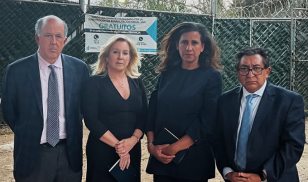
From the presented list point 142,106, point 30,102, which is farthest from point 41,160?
point 142,106

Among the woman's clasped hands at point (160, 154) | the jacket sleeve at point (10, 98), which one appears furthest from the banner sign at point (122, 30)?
the woman's clasped hands at point (160, 154)

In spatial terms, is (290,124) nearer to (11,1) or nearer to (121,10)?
(121,10)

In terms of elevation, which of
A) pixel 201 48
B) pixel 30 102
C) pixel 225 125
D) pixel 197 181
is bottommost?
pixel 197 181

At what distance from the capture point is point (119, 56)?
2852mm

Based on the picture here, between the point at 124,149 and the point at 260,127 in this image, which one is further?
the point at 124,149

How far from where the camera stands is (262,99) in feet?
8.10

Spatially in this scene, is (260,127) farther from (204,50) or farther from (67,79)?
(67,79)

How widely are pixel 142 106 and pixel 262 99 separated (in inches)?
42.7

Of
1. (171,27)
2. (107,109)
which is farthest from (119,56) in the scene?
(171,27)

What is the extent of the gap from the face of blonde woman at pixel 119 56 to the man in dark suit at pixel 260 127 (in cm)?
97

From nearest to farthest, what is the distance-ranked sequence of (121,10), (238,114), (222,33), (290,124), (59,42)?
1. (290,124)
2. (238,114)
3. (59,42)
4. (121,10)
5. (222,33)

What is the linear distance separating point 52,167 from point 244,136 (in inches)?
62.4

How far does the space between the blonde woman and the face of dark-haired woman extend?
494 mm

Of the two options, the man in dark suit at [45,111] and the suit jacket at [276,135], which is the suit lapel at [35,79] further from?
the suit jacket at [276,135]
